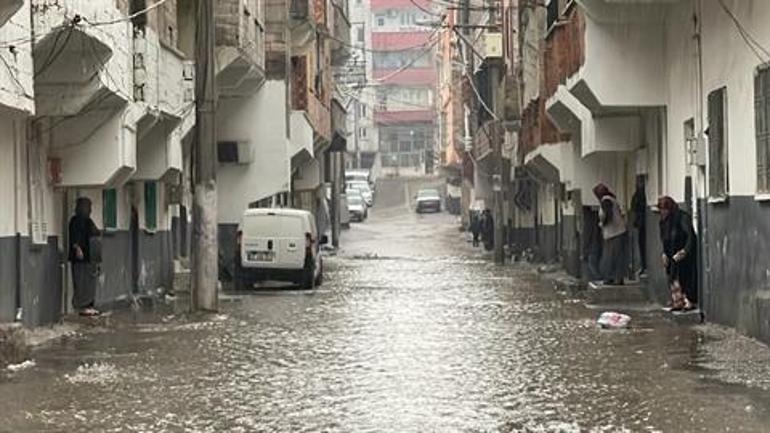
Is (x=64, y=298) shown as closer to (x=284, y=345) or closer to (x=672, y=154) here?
(x=284, y=345)

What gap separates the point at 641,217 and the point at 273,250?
377 inches

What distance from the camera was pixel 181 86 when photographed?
26.0m

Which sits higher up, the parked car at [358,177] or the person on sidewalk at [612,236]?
the parked car at [358,177]

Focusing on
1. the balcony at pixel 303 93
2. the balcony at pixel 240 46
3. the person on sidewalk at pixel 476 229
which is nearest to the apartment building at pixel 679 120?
the balcony at pixel 240 46

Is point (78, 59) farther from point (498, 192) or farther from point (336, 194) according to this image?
point (336, 194)

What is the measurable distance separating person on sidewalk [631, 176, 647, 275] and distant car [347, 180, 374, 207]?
65.0 meters

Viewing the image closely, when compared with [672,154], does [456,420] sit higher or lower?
lower

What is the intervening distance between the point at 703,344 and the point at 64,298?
9499 millimetres

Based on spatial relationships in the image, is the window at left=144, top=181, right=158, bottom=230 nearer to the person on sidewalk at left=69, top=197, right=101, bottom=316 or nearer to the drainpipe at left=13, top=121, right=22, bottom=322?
the person on sidewalk at left=69, top=197, right=101, bottom=316

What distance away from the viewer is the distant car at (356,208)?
8202 centimetres

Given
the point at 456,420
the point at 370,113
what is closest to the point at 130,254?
the point at 456,420

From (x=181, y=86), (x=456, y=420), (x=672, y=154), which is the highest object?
(x=181, y=86)

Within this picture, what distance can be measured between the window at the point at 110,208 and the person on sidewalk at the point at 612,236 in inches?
321

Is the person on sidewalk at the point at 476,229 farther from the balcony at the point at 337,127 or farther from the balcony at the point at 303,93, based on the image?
the balcony at the point at 303,93
